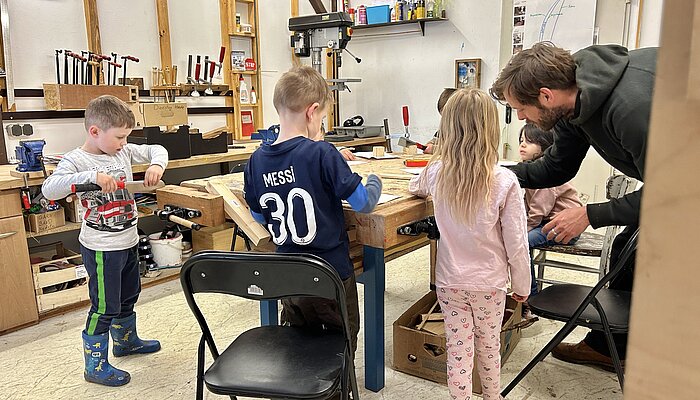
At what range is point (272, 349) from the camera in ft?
5.02

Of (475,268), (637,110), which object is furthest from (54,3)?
(637,110)

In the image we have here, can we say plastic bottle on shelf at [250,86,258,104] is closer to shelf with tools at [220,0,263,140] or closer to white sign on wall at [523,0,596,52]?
shelf with tools at [220,0,263,140]

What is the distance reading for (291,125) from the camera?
5.53ft

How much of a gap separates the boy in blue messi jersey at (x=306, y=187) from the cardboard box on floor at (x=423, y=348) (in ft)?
1.80

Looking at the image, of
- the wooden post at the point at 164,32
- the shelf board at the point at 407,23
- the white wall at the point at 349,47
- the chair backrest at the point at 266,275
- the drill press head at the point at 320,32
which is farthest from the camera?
the shelf board at the point at 407,23

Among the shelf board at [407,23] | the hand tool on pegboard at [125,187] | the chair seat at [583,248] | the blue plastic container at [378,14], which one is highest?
the blue plastic container at [378,14]

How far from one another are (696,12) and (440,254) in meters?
1.48

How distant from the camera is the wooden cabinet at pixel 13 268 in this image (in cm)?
260

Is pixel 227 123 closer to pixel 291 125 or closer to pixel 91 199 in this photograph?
pixel 91 199

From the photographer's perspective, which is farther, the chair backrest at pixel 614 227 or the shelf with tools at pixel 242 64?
the shelf with tools at pixel 242 64

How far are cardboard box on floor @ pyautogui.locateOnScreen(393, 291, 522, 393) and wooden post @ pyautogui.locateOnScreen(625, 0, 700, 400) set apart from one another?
1761 mm

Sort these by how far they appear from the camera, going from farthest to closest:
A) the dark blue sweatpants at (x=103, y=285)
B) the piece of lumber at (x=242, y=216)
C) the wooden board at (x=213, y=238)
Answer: the wooden board at (x=213, y=238) < the dark blue sweatpants at (x=103, y=285) < the piece of lumber at (x=242, y=216)

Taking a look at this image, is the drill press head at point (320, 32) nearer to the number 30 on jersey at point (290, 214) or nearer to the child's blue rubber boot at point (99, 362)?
the number 30 on jersey at point (290, 214)

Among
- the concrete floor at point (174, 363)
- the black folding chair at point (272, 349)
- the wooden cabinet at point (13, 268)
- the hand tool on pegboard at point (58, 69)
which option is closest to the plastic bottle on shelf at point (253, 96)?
the hand tool on pegboard at point (58, 69)
